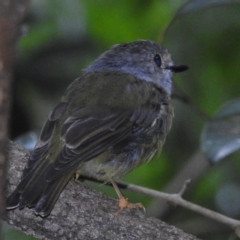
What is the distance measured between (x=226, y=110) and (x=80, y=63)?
249cm

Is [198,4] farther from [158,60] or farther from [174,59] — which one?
[174,59]

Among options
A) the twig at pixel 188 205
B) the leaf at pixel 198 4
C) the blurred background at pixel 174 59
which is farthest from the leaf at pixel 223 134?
the blurred background at pixel 174 59

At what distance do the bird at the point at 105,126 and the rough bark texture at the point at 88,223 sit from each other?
81mm

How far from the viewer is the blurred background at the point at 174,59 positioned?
6051 millimetres

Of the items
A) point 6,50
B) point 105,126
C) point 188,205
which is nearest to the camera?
point 6,50

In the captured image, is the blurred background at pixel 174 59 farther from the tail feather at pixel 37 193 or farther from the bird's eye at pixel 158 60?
the tail feather at pixel 37 193

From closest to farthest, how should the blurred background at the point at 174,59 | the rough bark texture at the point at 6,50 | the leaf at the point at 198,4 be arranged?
the rough bark texture at the point at 6,50 < the leaf at the point at 198,4 < the blurred background at the point at 174,59

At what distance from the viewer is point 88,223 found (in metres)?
3.29

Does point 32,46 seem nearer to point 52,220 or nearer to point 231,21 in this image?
point 231,21

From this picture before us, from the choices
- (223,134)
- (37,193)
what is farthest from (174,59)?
(37,193)

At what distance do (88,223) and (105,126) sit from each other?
0.95 meters

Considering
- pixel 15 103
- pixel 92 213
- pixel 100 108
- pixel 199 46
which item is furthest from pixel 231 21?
pixel 92 213

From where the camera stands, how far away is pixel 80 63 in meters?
6.75

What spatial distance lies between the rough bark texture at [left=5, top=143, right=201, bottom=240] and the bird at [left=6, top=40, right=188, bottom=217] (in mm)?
81
